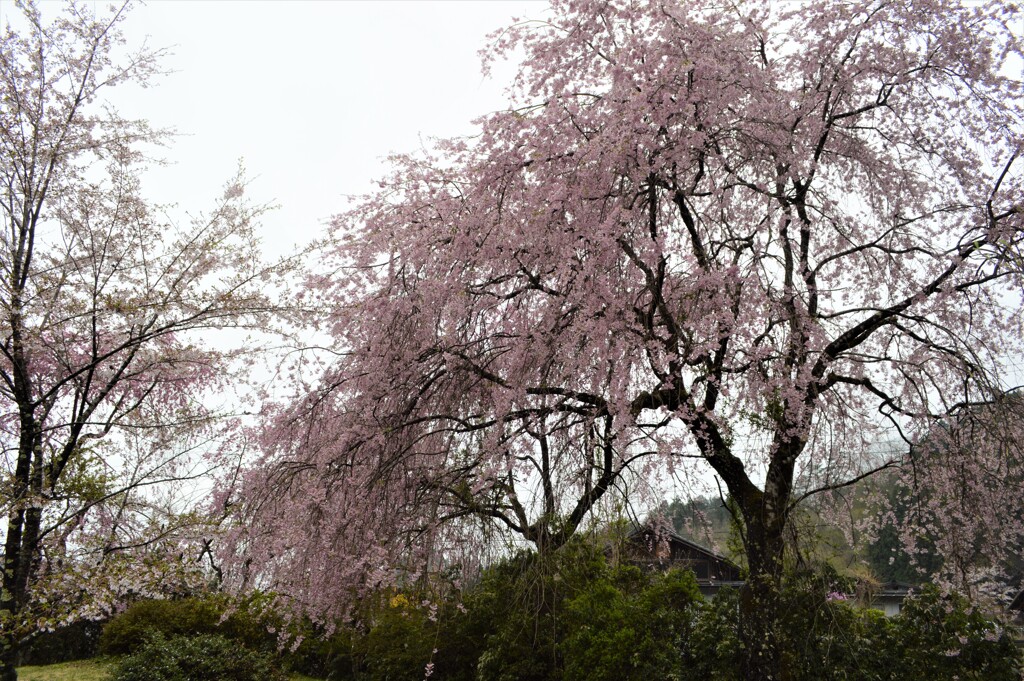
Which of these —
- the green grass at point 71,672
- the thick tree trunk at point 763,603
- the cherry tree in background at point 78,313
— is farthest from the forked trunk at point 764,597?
the green grass at point 71,672

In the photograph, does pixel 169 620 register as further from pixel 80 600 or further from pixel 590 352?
pixel 590 352

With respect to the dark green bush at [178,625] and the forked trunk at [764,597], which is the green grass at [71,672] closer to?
the dark green bush at [178,625]

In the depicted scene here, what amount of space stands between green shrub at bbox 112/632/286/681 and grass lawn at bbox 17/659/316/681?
0.88 m

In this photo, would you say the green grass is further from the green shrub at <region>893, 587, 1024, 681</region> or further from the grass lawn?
the green shrub at <region>893, 587, 1024, 681</region>

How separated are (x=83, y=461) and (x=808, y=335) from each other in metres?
8.03

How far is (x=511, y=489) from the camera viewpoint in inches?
213

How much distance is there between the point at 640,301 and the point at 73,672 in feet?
40.0

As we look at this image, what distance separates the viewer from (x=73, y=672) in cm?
1177

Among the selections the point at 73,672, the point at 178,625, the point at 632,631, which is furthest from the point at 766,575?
the point at 73,672

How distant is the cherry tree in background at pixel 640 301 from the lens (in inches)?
196

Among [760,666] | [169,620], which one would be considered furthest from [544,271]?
[169,620]

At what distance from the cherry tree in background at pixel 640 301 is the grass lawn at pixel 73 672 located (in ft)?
23.7

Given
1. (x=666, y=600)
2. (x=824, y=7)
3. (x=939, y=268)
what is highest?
(x=824, y=7)

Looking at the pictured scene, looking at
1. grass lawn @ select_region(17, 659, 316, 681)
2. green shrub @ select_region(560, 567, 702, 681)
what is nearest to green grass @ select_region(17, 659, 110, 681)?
grass lawn @ select_region(17, 659, 316, 681)
